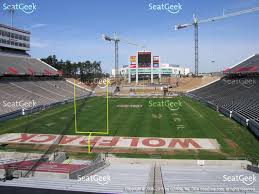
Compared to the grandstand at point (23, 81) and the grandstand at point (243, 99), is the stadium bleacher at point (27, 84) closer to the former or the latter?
the grandstand at point (23, 81)

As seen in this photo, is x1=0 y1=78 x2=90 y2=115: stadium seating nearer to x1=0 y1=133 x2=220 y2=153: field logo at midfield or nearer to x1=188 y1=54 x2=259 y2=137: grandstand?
x1=0 y1=133 x2=220 y2=153: field logo at midfield

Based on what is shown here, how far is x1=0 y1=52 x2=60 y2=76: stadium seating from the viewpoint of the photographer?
4415 cm

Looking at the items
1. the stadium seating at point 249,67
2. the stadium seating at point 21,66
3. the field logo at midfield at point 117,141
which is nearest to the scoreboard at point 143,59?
the stadium seating at point 21,66

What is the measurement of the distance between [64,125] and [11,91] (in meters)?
15.4

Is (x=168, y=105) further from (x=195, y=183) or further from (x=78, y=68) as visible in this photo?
(x=78, y=68)

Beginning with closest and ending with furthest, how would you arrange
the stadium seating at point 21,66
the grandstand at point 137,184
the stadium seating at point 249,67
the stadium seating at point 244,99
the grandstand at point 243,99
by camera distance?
the grandstand at point 137,184, the grandstand at point 243,99, the stadium seating at point 244,99, the stadium seating at point 21,66, the stadium seating at point 249,67

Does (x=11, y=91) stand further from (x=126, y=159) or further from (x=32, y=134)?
(x=126, y=159)

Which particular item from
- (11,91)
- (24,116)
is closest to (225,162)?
(24,116)

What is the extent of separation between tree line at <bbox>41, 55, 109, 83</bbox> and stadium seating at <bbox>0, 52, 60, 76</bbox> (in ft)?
84.5

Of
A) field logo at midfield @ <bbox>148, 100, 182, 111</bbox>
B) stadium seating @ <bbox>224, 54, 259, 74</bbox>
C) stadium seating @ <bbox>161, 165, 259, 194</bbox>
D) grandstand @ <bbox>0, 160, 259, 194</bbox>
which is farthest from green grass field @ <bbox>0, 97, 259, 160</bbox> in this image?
stadium seating @ <bbox>224, 54, 259, 74</bbox>

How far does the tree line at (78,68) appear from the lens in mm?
89125

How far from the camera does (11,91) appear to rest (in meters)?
37.9

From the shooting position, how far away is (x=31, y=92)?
136ft

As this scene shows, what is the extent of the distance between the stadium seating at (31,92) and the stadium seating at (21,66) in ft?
4.37
